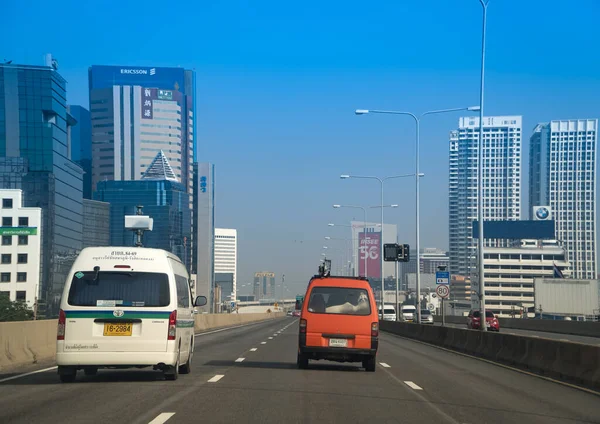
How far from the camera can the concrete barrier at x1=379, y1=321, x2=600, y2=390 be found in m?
17.0

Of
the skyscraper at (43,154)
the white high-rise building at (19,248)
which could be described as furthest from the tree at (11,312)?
the skyscraper at (43,154)

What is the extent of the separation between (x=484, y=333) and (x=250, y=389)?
573 inches

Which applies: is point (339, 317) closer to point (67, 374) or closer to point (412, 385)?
point (412, 385)

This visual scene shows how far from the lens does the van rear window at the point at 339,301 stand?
19188 mm

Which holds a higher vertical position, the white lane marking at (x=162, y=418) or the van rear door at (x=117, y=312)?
the van rear door at (x=117, y=312)

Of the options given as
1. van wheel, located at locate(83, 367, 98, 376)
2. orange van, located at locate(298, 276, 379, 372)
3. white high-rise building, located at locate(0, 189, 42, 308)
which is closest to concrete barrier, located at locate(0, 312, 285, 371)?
van wheel, located at locate(83, 367, 98, 376)

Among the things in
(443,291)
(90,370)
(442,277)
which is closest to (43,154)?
(442,277)

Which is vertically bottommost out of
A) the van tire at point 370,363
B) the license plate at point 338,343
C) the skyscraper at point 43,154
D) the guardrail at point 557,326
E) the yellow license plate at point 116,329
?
the guardrail at point 557,326

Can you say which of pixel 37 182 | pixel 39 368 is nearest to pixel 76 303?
pixel 39 368

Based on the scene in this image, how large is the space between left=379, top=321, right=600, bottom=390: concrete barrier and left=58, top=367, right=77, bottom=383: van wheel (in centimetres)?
909

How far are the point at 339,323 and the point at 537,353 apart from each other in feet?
16.3

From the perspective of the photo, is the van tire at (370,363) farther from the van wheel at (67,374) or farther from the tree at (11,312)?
the tree at (11,312)

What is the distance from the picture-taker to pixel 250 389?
14430mm

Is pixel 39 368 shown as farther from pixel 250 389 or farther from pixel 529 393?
pixel 529 393
